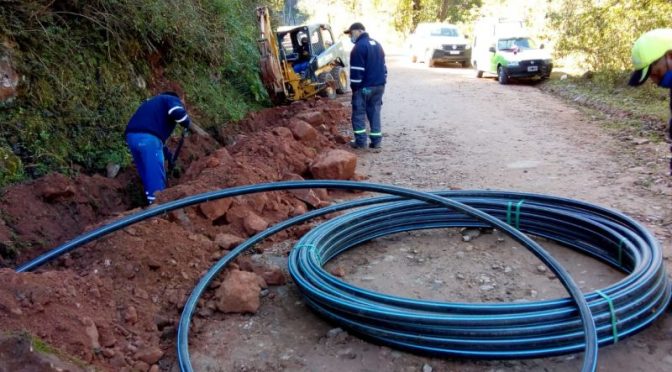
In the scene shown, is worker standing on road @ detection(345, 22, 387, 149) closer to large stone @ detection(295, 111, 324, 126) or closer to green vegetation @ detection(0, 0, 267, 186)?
large stone @ detection(295, 111, 324, 126)

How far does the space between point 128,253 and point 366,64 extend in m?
4.89

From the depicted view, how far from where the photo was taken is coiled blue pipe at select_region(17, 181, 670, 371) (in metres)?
2.86

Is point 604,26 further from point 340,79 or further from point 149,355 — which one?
point 149,355

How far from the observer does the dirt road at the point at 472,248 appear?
304 centimetres

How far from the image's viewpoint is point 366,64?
7523 millimetres

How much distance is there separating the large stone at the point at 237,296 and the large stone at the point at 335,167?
2538 mm

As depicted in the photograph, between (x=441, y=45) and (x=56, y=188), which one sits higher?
(x=56, y=188)

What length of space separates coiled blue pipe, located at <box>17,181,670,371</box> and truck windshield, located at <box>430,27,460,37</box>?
58.3 ft

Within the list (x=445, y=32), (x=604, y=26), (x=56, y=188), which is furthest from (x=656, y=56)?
(x=445, y=32)

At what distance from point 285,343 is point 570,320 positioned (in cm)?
173

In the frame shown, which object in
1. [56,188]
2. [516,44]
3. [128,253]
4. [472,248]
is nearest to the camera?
[128,253]

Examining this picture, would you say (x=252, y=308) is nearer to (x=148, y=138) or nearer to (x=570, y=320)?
(x=570, y=320)

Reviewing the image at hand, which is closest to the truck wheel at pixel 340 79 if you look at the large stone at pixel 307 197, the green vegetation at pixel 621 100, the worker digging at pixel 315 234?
the worker digging at pixel 315 234

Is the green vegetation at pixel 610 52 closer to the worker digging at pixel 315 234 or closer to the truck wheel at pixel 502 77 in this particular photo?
the worker digging at pixel 315 234
